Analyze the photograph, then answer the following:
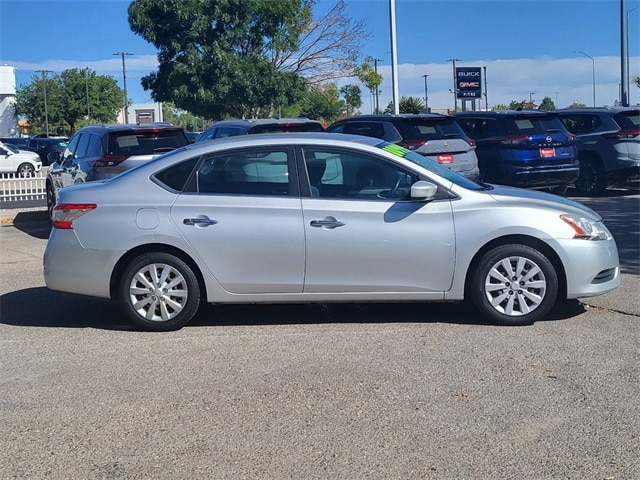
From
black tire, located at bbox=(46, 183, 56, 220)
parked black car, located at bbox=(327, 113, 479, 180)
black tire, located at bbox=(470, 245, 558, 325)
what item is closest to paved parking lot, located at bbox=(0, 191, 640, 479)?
black tire, located at bbox=(470, 245, 558, 325)

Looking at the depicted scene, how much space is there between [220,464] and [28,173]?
31.5 m

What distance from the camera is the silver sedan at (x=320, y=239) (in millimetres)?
7023

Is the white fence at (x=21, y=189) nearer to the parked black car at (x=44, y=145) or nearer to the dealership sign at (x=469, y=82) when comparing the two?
the parked black car at (x=44, y=145)

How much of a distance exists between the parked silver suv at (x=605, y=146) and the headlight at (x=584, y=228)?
10615 mm

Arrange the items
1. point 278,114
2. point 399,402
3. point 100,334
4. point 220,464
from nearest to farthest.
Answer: point 220,464, point 399,402, point 100,334, point 278,114

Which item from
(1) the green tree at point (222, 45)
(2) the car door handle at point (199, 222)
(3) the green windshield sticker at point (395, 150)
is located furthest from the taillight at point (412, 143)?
(1) the green tree at point (222, 45)

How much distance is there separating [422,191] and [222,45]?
23586mm

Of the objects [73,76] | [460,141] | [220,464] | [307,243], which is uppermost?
[73,76]

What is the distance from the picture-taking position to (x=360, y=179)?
7.21m

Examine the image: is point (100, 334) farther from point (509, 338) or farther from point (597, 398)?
point (597, 398)

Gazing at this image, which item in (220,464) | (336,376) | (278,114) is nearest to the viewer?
(220,464)

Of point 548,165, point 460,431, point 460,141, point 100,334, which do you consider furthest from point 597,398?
point 548,165

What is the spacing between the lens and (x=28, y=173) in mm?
33781

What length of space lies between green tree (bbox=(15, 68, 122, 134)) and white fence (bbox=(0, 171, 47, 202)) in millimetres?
52704
